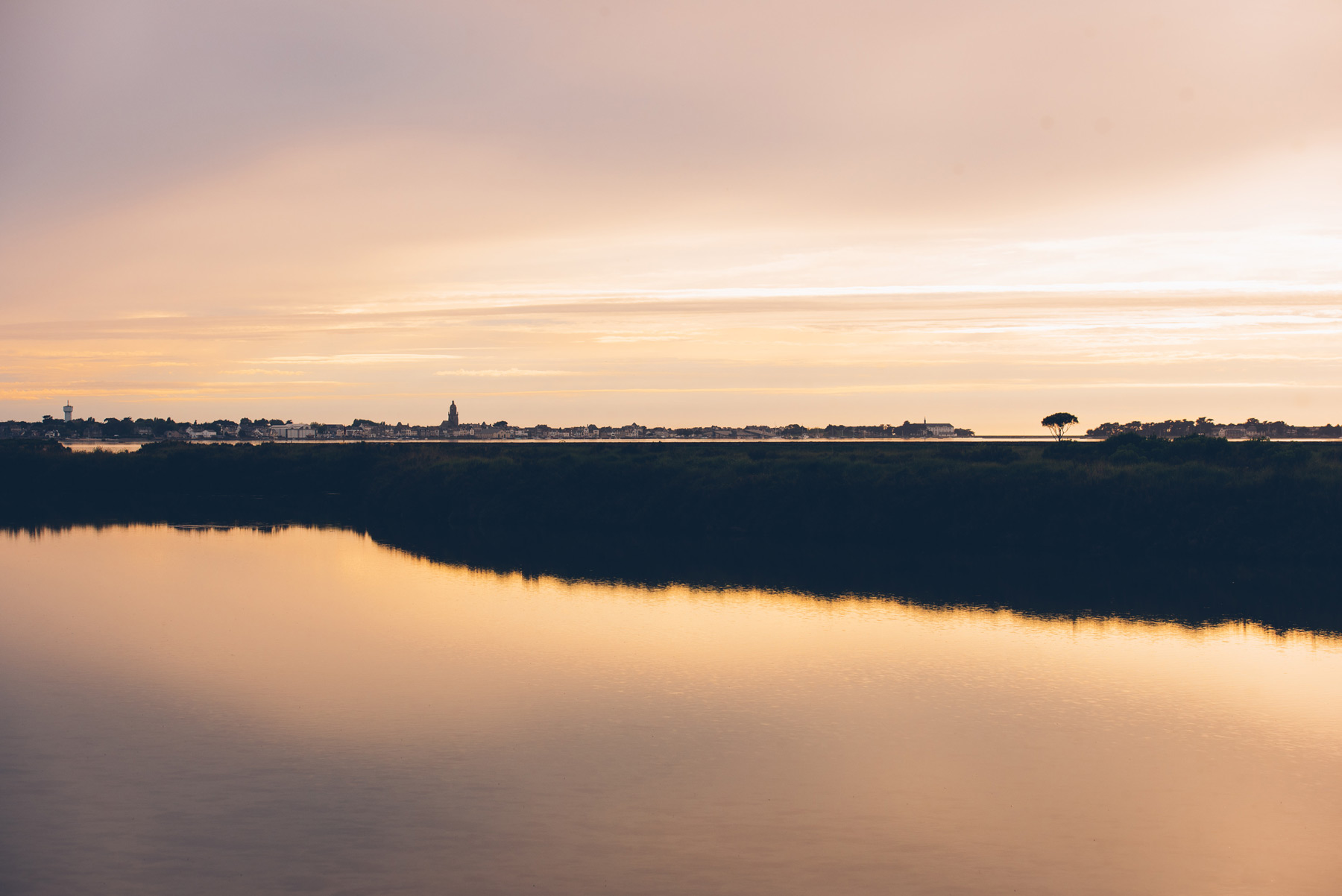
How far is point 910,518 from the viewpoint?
46375 millimetres

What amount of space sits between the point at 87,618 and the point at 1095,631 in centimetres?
2671

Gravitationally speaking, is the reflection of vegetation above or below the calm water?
above

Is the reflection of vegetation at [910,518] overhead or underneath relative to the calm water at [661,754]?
overhead

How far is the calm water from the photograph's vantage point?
40.9 feet

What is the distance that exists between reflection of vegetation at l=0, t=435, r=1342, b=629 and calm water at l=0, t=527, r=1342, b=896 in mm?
7108

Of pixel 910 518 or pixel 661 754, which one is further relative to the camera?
pixel 910 518

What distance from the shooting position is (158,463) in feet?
265

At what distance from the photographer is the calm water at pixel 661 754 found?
1247 centimetres

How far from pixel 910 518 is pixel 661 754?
104 ft

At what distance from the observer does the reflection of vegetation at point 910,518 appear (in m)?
34.9

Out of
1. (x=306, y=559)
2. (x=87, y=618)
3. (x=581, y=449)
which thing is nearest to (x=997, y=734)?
(x=87, y=618)

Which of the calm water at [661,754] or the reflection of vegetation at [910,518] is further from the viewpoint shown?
the reflection of vegetation at [910,518]

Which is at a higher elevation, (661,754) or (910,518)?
(910,518)

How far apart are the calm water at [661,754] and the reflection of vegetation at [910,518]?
23.3ft
